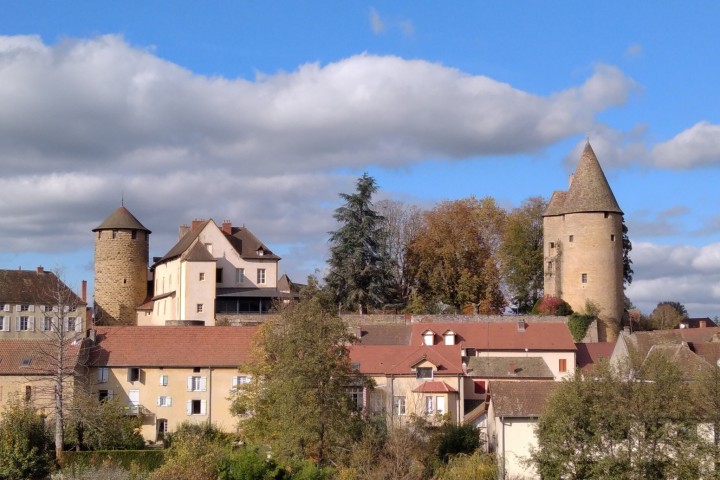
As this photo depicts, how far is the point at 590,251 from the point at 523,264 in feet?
22.1

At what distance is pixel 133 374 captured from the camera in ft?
165

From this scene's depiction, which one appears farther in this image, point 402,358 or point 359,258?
point 359,258

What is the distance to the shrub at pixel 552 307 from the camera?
6162cm

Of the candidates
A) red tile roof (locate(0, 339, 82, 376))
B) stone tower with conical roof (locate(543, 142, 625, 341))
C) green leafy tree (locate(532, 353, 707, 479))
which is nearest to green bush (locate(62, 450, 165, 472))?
red tile roof (locate(0, 339, 82, 376))

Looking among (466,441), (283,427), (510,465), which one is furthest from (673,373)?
(283,427)

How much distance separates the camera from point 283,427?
128 feet

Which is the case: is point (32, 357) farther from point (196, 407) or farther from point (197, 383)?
point (196, 407)

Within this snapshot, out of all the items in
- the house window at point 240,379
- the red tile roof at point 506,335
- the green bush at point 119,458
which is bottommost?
the green bush at point 119,458

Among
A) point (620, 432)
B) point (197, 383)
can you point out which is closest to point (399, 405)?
point (197, 383)

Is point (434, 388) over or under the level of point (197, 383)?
under

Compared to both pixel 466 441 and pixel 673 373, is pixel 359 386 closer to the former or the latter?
pixel 466 441

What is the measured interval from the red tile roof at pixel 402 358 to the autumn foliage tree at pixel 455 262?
560 inches

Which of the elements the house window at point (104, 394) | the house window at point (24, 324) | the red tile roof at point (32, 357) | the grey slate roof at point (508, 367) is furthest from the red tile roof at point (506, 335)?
the house window at point (24, 324)

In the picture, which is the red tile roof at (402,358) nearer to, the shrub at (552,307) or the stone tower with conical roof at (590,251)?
the shrub at (552,307)
